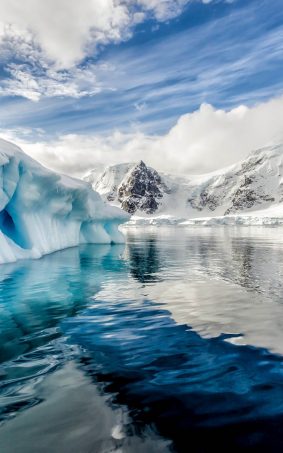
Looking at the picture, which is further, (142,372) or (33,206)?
(33,206)

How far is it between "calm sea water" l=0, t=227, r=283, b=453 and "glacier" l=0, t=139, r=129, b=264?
9.01 metres

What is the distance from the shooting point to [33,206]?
2041 centimetres

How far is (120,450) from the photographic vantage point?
3.28 metres

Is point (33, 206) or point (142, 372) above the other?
point (33, 206)

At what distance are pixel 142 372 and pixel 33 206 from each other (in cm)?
1713

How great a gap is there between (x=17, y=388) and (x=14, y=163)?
596 inches

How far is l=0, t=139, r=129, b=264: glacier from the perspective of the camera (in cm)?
1789

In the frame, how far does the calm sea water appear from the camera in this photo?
351 centimetres

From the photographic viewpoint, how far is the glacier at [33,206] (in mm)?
17891

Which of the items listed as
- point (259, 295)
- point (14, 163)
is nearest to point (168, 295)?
point (259, 295)

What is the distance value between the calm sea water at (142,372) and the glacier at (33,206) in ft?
29.6

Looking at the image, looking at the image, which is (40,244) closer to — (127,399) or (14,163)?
(14,163)

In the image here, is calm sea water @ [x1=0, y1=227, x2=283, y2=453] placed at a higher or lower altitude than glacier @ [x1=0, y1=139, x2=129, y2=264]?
lower

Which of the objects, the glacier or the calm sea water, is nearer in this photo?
the calm sea water
